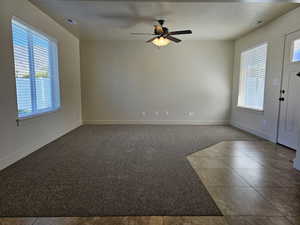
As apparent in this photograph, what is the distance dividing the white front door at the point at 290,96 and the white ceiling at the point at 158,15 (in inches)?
29.6

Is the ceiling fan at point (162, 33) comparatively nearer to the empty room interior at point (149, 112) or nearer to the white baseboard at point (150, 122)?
the empty room interior at point (149, 112)

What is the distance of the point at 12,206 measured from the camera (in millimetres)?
1938

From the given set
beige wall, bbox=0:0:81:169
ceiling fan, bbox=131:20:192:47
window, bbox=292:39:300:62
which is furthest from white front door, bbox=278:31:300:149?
beige wall, bbox=0:0:81:169

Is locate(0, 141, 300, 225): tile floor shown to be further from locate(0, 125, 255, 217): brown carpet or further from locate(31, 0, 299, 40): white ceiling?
locate(31, 0, 299, 40): white ceiling

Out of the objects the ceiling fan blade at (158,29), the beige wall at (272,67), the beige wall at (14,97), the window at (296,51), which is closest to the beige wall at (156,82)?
the beige wall at (14,97)

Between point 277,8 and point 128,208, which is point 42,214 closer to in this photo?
point 128,208

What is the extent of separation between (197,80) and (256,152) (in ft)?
10.9

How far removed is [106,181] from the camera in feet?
8.14

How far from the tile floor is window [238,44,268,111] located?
1699 millimetres

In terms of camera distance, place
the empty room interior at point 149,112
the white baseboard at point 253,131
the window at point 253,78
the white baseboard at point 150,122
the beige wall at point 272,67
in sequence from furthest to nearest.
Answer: the white baseboard at point 150,122, the window at point 253,78, the white baseboard at point 253,131, the beige wall at point 272,67, the empty room interior at point 149,112

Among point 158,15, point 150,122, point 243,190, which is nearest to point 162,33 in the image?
point 158,15

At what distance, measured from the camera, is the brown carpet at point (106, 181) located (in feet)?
6.27

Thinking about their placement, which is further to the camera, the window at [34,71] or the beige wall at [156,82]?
the beige wall at [156,82]

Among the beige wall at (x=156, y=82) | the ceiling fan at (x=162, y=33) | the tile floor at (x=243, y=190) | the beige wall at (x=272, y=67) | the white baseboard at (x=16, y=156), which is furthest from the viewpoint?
the beige wall at (x=156, y=82)
